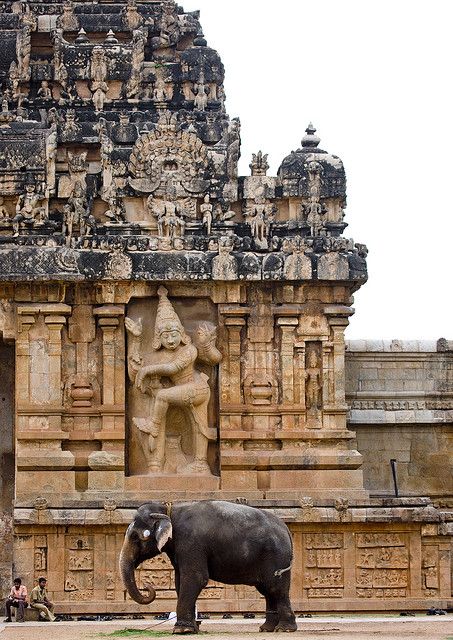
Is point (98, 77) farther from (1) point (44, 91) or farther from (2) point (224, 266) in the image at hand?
(2) point (224, 266)

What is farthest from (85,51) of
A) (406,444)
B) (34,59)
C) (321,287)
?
(406,444)

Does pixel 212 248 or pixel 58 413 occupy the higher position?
pixel 212 248

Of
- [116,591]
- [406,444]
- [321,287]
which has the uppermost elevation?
[321,287]

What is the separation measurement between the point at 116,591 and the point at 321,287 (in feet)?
22.7

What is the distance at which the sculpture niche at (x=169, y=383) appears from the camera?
1366 inches

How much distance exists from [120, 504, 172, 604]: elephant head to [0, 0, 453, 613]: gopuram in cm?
702

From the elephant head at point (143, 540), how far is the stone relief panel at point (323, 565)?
7915 mm

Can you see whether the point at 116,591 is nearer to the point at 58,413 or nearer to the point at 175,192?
the point at 58,413

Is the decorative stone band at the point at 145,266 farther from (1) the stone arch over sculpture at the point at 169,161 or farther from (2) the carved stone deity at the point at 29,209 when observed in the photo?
(1) the stone arch over sculpture at the point at 169,161

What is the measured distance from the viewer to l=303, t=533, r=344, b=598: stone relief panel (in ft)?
109

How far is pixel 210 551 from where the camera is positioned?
84.4 ft

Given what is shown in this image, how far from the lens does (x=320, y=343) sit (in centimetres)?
3534

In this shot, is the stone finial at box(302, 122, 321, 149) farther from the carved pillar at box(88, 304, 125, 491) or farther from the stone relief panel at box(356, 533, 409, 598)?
the stone relief panel at box(356, 533, 409, 598)

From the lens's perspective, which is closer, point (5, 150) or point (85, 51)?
point (5, 150)
